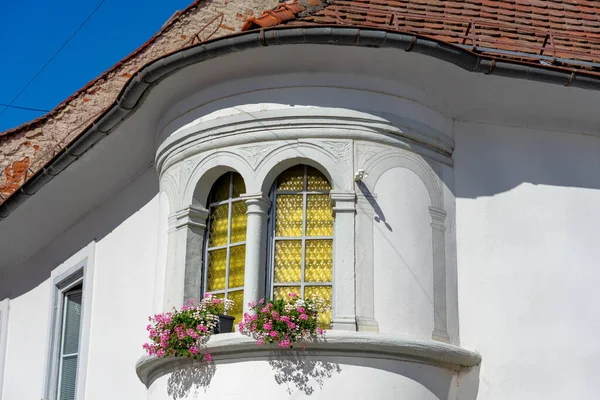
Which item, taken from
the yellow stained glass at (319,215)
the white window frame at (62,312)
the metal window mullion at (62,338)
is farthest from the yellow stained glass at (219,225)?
the metal window mullion at (62,338)

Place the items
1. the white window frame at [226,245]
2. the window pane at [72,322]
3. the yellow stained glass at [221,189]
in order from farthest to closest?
the window pane at [72,322], the yellow stained glass at [221,189], the white window frame at [226,245]

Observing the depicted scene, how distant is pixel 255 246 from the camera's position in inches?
424

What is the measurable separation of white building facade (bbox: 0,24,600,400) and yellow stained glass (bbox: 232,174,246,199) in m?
0.02

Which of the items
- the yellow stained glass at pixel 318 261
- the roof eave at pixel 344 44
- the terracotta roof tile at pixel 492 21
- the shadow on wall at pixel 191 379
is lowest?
the shadow on wall at pixel 191 379

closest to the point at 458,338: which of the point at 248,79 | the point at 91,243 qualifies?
the point at 248,79

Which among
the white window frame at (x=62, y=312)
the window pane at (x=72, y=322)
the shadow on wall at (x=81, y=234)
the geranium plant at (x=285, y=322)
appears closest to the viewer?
the geranium plant at (x=285, y=322)

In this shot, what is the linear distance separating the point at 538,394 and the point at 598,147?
254 centimetres

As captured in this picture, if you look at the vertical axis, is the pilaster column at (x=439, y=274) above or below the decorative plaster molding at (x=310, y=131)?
below

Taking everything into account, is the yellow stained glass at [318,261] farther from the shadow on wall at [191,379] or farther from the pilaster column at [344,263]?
the shadow on wall at [191,379]

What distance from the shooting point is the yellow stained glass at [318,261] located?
10.8 metres

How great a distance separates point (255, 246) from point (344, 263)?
0.83 m

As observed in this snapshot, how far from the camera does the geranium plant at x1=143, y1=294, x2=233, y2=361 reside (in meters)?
10.4

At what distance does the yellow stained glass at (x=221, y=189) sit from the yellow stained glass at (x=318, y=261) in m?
1.05

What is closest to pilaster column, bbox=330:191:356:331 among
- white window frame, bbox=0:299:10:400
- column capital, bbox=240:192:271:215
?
column capital, bbox=240:192:271:215
